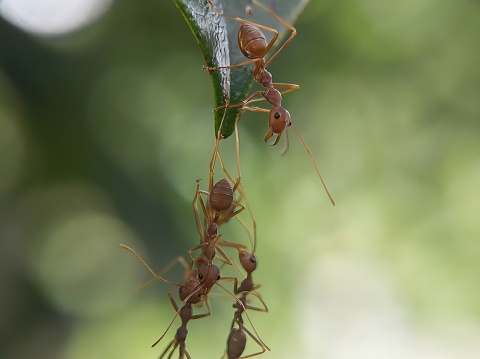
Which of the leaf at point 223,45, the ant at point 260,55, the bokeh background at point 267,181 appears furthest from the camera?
the bokeh background at point 267,181

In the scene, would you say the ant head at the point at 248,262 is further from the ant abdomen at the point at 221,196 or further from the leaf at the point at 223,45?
the leaf at the point at 223,45

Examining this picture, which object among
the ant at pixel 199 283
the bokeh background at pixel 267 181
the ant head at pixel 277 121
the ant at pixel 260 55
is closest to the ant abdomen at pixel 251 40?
the ant at pixel 260 55

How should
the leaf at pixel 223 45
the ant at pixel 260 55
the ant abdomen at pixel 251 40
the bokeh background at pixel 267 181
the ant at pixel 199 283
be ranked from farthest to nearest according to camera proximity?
the bokeh background at pixel 267 181
the ant at pixel 199 283
the ant abdomen at pixel 251 40
the ant at pixel 260 55
the leaf at pixel 223 45

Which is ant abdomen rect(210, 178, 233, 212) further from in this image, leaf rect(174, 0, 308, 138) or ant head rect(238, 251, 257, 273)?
leaf rect(174, 0, 308, 138)

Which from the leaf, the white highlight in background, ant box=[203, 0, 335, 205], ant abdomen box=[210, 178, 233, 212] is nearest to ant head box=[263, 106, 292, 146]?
ant box=[203, 0, 335, 205]

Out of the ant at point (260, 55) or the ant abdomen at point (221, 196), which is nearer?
Result: the ant at point (260, 55)

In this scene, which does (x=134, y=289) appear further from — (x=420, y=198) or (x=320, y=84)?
(x=420, y=198)
